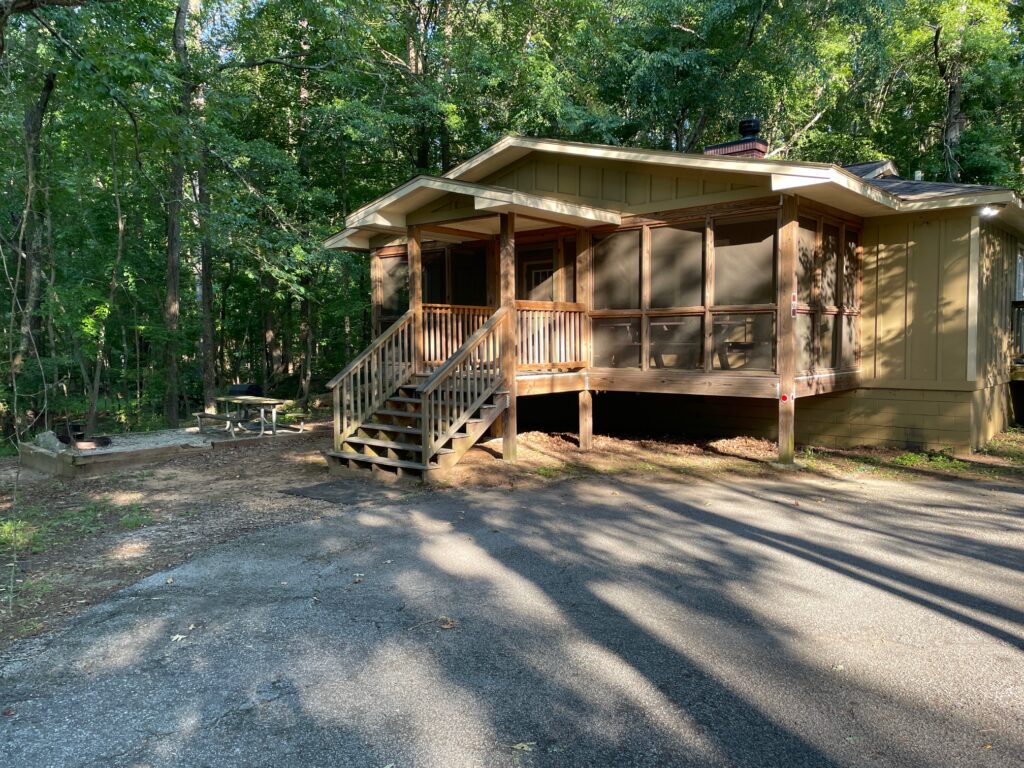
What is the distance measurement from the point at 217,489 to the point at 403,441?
225 cm

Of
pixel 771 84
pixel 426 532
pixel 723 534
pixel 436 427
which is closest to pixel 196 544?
pixel 426 532

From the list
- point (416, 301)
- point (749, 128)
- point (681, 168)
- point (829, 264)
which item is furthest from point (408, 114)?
point (829, 264)

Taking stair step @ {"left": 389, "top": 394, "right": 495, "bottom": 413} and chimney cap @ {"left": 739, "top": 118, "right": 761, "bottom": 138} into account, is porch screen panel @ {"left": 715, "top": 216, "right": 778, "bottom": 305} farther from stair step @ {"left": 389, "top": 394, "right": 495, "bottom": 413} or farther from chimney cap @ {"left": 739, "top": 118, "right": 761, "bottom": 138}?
stair step @ {"left": 389, "top": 394, "right": 495, "bottom": 413}

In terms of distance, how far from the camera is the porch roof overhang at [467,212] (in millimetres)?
8469

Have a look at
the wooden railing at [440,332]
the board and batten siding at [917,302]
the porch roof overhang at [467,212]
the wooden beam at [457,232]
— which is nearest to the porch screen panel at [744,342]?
the porch roof overhang at [467,212]

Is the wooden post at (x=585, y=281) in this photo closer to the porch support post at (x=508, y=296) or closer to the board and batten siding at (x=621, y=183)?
the board and batten siding at (x=621, y=183)

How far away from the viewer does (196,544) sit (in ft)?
18.9

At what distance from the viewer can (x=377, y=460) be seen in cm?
841

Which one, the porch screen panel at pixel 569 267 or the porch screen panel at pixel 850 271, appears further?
the porch screen panel at pixel 569 267

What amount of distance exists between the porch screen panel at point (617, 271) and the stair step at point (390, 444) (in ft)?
11.4

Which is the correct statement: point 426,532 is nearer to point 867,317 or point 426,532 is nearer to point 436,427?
→ point 436,427

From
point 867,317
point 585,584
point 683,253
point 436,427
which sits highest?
point 683,253

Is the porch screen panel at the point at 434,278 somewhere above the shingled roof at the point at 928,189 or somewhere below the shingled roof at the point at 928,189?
below

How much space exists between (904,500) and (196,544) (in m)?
6.65
